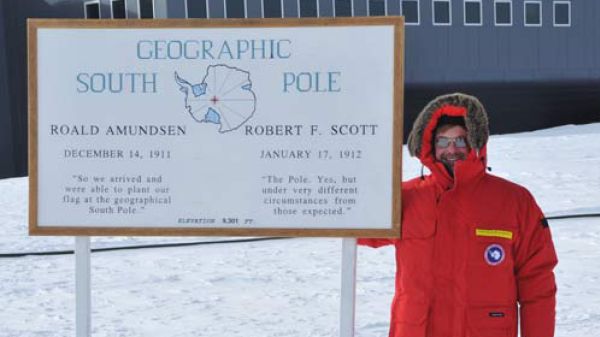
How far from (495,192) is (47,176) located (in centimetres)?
218

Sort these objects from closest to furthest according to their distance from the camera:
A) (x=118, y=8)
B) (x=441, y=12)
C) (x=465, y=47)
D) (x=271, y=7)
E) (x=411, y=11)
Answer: (x=271, y=7) → (x=118, y=8) → (x=411, y=11) → (x=441, y=12) → (x=465, y=47)

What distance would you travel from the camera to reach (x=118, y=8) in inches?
923

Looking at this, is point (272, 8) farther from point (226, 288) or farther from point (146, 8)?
point (226, 288)

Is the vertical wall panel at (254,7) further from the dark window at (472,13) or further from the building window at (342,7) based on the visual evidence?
the dark window at (472,13)

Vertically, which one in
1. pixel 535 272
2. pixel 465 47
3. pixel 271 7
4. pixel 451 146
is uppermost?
pixel 271 7

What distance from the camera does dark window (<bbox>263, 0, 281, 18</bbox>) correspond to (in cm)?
2274

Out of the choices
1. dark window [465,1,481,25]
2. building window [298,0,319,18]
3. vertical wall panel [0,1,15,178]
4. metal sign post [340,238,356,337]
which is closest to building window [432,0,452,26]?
dark window [465,1,481,25]

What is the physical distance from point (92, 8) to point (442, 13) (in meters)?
10.8

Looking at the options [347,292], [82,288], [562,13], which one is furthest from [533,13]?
[82,288]

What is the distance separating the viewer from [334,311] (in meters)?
6.43

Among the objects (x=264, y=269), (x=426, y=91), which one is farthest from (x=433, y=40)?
(x=264, y=269)

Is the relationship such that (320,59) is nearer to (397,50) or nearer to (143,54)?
(397,50)

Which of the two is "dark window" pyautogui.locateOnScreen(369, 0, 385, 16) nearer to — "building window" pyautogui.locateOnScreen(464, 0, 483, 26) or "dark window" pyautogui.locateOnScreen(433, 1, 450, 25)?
"dark window" pyautogui.locateOnScreen(433, 1, 450, 25)

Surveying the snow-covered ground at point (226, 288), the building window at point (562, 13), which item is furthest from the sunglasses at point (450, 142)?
the building window at point (562, 13)
